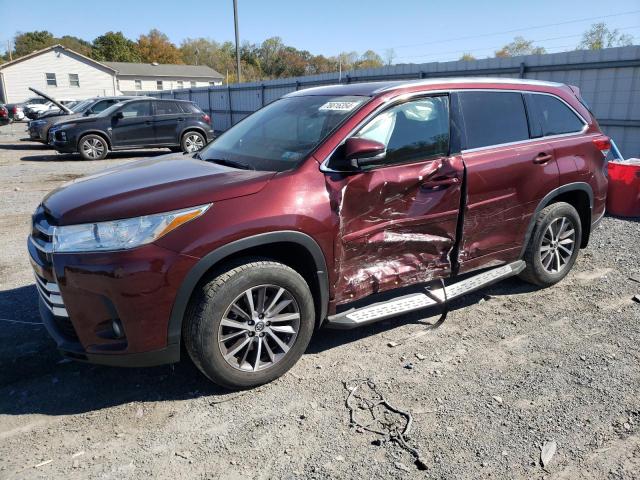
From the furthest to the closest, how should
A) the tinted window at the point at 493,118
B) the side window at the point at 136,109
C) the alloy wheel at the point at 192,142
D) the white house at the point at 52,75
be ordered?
the white house at the point at 52,75 → the alloy wheel at the point at 192,142 → the side window at the point at 136,109 → the tinted window at the point at 493,118

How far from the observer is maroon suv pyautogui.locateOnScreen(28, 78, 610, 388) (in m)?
2.73

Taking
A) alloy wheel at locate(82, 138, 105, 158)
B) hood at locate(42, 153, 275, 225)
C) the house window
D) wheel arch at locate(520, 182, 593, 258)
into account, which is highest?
the house window

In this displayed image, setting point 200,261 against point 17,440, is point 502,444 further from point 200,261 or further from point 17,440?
point 17,440

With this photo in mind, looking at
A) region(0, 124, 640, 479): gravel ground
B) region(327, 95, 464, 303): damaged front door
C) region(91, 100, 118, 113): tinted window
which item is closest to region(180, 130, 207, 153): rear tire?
region(91, 100, 118, 113): tinted window

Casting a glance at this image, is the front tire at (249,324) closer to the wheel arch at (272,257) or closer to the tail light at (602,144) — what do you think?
the wheel arch at (272,257)

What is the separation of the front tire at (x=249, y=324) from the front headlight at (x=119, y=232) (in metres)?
0.42

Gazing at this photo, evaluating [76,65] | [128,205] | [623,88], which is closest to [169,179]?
[128,205]

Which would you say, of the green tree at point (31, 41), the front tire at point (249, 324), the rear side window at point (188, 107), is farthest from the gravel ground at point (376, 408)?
the green tree at point (31, 41)

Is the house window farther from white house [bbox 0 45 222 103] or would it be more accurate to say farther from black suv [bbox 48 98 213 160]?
black suv [bbox 48 98 213 160]

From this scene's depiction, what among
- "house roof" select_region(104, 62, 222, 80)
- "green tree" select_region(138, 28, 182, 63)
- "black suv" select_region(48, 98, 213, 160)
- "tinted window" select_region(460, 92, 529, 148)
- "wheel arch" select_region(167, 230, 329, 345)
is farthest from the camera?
"green tree" select_region(138, 28, 182, 63)

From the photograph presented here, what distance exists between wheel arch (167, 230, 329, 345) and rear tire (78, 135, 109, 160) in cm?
1289

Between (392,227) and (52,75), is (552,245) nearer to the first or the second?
(392,227)

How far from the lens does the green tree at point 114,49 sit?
242 feet

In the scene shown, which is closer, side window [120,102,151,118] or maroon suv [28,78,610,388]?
maroon suv [28,78,610,388]
